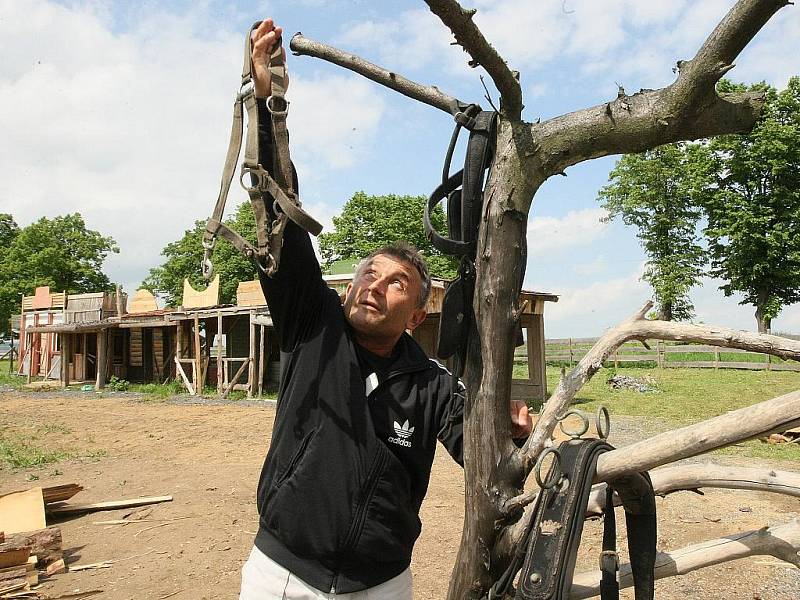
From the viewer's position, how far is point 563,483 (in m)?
1.62

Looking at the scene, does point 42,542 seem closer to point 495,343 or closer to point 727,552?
point 495,343

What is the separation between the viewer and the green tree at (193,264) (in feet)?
141

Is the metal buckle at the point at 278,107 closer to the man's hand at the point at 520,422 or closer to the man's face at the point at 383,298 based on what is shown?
the man's face at the point at 383,298

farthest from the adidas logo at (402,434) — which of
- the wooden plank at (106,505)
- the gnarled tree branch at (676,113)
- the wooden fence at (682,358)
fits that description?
the wooden fence at (682,358)

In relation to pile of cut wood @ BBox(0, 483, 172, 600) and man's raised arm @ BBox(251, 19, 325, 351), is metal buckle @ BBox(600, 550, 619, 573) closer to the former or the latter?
man's raised arm @ BBox(251, 19, 325, 351)

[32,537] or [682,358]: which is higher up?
[682,358]

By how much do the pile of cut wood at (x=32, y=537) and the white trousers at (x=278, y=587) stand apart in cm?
393

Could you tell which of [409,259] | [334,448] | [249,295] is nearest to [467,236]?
[409,259]

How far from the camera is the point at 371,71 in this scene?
7.21ft

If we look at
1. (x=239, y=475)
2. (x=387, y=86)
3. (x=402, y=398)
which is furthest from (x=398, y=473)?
(x=239, y=475)

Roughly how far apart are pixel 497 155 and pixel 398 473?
3.75 feet

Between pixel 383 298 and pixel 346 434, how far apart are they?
0.50 meters

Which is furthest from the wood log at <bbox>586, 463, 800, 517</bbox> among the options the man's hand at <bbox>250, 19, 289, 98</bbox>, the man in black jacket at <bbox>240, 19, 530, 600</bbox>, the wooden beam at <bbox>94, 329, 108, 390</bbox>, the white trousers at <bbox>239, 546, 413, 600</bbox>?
the wooden beam at <bbox>94, 329, 108, 390</bbox>

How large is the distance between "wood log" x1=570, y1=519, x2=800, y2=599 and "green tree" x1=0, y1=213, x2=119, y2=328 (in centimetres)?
4611
